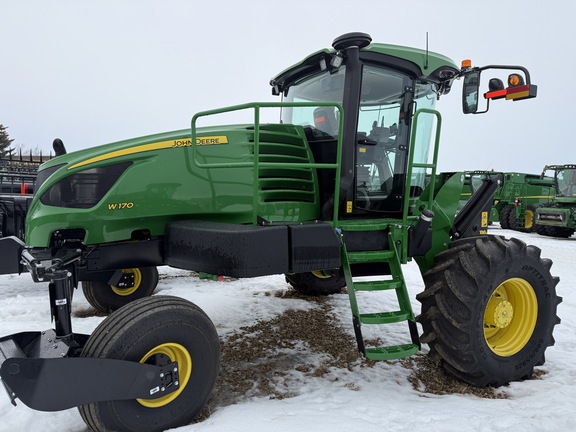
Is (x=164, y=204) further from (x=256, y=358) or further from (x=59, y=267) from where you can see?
(x=256, y=358)

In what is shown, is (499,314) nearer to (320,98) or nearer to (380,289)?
(380,289)

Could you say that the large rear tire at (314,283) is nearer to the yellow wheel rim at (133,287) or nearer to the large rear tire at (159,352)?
the yellow wheel rim at (133,287)

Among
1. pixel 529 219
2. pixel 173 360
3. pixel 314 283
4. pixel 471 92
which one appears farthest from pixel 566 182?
pixel 173 360

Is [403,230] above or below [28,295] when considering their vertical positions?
above

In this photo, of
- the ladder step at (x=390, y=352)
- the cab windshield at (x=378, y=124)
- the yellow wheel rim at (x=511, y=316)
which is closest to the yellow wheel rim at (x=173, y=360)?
the ladder step at (x=390, y=352)

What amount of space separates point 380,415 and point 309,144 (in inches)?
85.3

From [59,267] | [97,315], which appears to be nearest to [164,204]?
[59,267]

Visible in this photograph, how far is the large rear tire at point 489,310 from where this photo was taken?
10.1ft

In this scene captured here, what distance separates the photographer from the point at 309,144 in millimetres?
3670

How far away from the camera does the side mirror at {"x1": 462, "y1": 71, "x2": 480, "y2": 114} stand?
143 inches

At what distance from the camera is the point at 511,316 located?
3.49 metres

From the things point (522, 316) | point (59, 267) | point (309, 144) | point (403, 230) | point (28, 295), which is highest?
point (309, 144)

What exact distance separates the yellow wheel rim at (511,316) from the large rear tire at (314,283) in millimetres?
2317

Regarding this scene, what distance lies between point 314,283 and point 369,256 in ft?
8.14
